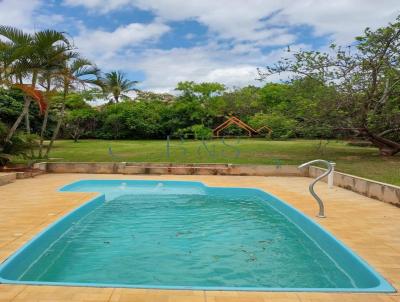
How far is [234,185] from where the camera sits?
10.9m

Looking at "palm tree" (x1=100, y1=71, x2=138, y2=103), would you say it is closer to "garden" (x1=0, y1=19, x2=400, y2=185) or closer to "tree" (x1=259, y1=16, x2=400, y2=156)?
"garden" (x1=0, y1=19, x2=400, y2=185)

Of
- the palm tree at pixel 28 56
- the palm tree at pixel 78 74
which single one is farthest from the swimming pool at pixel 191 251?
the palm tree at pixel 78 74

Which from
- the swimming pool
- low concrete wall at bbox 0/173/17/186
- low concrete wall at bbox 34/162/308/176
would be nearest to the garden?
low concrete wall at bbox 0/173/17/186

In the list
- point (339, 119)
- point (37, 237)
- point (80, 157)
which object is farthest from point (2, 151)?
→ point (339, 119)

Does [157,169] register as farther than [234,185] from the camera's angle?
Yes

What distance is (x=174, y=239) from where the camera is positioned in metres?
6.47

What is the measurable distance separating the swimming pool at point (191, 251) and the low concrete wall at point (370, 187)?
2.08 m

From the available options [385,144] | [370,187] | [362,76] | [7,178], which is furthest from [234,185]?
[385,144]

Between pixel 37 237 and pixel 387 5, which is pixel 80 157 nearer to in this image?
pixel 37 237

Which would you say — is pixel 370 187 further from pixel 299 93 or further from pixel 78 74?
pixel 78 74

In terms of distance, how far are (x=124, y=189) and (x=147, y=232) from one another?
442 centimetres

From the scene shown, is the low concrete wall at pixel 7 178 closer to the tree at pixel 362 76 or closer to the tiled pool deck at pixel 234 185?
the tiled pool deck at pixel 234 185

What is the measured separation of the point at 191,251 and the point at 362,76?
10989 mm

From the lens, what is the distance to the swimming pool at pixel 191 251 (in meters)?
4.55
